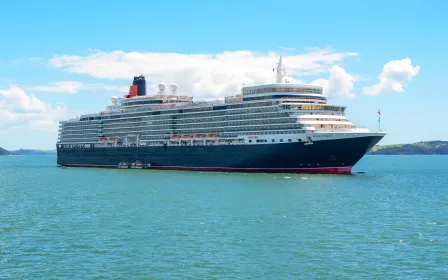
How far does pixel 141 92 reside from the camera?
13388 cm

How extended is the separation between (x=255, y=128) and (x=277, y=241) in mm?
58597

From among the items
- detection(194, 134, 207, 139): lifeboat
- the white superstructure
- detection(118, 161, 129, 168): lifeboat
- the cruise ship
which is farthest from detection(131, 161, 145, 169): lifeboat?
detection(194, 134, 207, 139): lifeboat

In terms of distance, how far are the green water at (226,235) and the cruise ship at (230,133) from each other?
824 inches

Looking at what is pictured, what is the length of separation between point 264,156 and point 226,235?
52534 millimetres

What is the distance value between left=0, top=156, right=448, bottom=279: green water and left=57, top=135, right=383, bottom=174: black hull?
766 inches

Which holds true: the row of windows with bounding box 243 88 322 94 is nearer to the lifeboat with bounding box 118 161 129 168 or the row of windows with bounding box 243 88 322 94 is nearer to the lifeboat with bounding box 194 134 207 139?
the lifeboat with bounding box 194 134 207 139

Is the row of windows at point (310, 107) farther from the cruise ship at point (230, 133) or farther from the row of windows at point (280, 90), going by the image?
the row of windows at point (280, 90)

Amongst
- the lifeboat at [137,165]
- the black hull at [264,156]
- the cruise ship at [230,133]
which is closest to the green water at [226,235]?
the black hull at [264,156]

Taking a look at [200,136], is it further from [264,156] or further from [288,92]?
[288,92]

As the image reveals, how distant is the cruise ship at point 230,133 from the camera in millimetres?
84062

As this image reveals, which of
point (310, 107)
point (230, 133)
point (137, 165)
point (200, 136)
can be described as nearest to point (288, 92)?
point (310, 107)

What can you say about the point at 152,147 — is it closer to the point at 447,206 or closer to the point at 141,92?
the point at 141,92

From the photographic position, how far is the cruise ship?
8406cm

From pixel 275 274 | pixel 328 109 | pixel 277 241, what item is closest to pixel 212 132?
pixel 328 109
